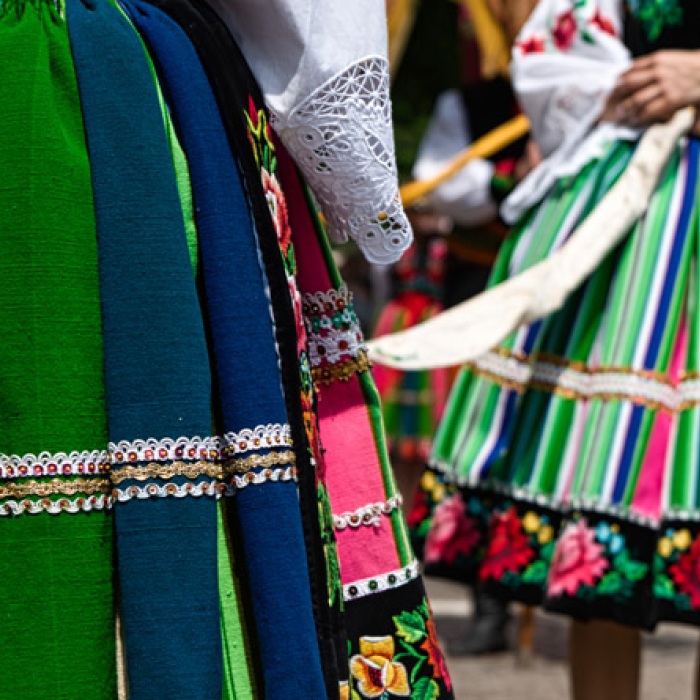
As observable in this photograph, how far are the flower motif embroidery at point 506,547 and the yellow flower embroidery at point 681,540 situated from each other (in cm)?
27

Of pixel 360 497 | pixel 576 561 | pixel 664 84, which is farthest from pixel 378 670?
pixel 664 84

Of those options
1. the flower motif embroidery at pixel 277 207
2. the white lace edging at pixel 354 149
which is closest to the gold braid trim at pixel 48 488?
the flower motif embroidery at pixel 277 207

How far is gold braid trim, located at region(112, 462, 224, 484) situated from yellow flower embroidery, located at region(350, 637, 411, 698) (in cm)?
34

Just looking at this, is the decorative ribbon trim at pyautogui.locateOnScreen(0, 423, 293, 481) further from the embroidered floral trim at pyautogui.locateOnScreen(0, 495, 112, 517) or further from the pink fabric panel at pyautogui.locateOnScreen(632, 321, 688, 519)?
the pink fabric panel at pyautogui.locateOnScreen(632, 321, 688, 519)

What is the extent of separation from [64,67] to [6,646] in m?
0.55

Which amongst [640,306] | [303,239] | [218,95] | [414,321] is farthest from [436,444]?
[414,321]

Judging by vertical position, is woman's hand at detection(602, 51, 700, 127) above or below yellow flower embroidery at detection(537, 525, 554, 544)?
above

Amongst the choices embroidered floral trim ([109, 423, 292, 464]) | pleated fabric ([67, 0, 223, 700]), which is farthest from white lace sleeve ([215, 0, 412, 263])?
embroidered floral trim ([109, 423, 292, 464])

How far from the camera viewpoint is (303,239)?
1510 millimetres

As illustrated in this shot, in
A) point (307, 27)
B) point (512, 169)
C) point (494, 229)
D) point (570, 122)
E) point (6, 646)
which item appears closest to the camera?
point (6, 646)

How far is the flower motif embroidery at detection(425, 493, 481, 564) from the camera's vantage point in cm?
261

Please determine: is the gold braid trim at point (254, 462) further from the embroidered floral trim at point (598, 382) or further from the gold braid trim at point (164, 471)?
the embroidered floral trim at point (598, 382)

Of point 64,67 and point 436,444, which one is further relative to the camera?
point 436,444

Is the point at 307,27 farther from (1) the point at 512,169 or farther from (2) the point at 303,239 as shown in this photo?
(1) the point at 512,169
